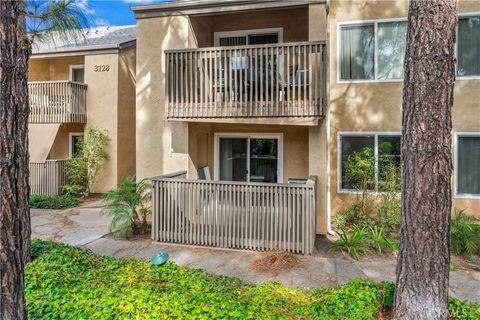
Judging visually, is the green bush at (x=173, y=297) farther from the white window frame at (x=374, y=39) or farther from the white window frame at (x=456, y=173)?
the white window frame at (x=374, y=39)

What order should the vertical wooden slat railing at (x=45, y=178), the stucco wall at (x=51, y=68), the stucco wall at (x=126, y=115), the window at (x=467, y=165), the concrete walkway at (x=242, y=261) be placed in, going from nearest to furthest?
the concrete walkway at (x=242, y=261)
the window at (x=467, y=165)
the vertical wooden slat railing at (x=45, y=178)
the stucco wall at (x=126, y=115)
the stucco wall at (x=51, y=68)

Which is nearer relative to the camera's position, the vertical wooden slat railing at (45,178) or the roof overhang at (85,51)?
the vertical wooden slat railing at (45,178)

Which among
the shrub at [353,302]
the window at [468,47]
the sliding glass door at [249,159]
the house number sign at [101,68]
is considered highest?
the house number sign at [101,68]

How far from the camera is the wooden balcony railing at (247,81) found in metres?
7.00

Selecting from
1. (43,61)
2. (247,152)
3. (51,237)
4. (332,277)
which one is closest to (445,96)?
(332,277)

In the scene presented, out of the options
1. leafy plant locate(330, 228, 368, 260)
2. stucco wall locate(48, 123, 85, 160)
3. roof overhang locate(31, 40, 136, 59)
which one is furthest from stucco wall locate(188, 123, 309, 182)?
stucco wall locate(48, 123, 85, 160)

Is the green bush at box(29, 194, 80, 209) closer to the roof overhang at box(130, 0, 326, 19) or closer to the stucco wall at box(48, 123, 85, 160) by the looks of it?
the stucco wall at box(48, 123, 85, 160)

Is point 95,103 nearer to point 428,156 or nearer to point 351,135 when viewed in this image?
point 351,135

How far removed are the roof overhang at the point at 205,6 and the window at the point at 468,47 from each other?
152 inches

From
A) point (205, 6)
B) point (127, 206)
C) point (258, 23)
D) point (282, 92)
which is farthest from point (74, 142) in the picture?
point (282, 92)

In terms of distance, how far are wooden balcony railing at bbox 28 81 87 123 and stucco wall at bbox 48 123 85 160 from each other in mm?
994

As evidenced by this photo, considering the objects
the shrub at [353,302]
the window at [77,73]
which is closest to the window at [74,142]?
the window at [77,73]

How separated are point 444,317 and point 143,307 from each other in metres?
3.20

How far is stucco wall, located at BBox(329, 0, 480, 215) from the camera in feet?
26.0
